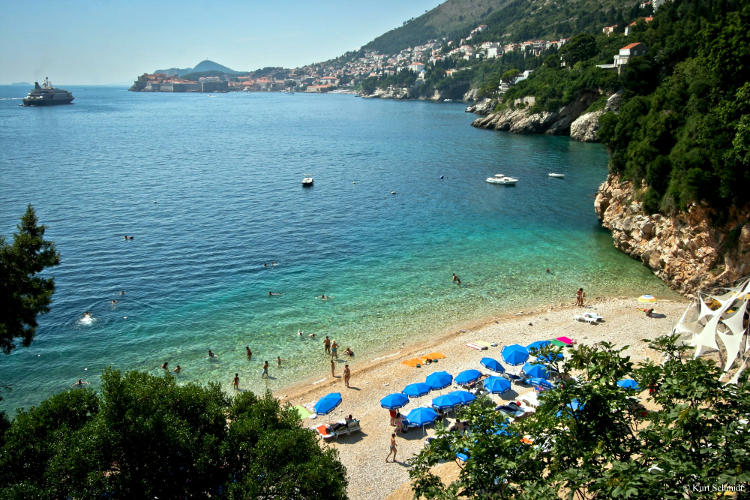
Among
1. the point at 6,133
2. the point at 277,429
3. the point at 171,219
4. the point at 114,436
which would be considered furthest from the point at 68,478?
the point at 6,133

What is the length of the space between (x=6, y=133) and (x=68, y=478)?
401ft

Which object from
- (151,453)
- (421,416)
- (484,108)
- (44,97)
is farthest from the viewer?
(44,97)

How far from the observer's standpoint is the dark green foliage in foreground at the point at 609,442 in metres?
7.82

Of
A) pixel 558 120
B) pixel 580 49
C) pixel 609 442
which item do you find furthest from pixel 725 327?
pixel 580 49

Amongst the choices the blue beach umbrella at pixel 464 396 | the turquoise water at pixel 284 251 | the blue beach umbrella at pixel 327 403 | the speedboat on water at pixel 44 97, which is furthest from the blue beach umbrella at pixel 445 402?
the speedboat on water at pixel 44 97

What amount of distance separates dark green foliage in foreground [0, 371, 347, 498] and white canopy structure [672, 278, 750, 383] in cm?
1465

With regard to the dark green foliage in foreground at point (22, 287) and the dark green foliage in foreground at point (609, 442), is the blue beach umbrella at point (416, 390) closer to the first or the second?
the dark green foliage in foreground at point (609, 442)

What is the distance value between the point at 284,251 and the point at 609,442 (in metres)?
31.6

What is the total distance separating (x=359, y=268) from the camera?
3509cm

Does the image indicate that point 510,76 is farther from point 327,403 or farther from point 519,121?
point 327,403

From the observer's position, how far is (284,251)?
126 ft

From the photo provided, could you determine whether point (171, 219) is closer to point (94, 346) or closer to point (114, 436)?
point (94, 346)

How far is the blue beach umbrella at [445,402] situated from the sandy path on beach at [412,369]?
0.85 meters

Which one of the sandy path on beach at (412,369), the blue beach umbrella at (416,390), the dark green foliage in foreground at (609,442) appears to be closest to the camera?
the dark green foliage in foreground at (609,442)
